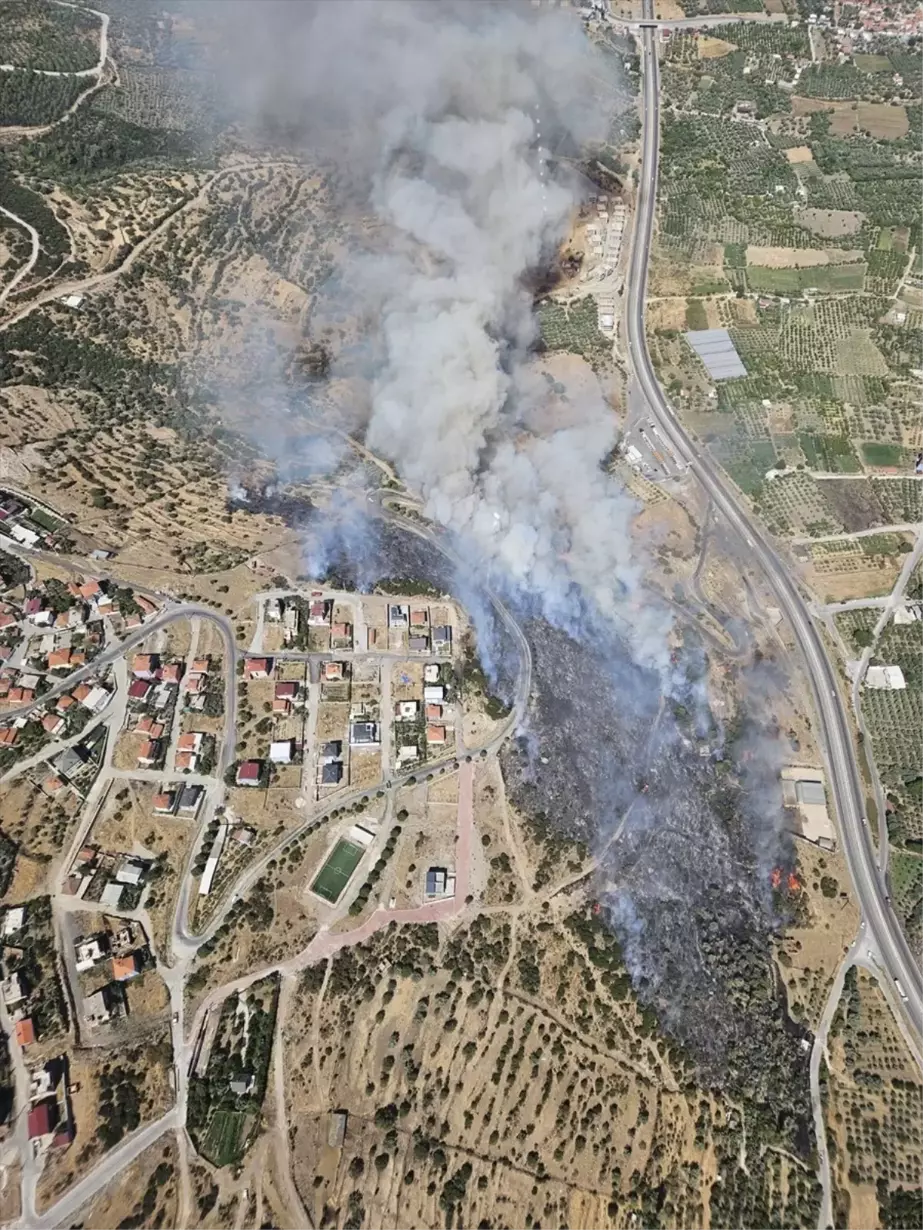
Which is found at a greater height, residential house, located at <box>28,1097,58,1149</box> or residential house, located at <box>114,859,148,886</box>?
residential house, located at <box>114,859,148,886</box>

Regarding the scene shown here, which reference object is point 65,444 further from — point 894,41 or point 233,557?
point 894,41

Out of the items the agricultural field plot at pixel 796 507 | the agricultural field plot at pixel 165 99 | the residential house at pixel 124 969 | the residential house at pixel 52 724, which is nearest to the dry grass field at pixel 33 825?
the residential house at pixel 52 724

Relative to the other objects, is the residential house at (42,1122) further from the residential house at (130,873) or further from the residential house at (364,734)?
the residential house at (364,734)

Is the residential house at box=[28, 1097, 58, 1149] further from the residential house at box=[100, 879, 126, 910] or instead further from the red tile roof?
the residential house at box=[100, 879, 126, 910]

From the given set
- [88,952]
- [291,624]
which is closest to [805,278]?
[291,624]

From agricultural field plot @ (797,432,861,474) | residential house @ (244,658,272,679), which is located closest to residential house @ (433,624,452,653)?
residential house @ (244,658,272,679)

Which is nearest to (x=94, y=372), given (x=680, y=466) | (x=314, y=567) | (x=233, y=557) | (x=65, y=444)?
(x=65, y=444)
